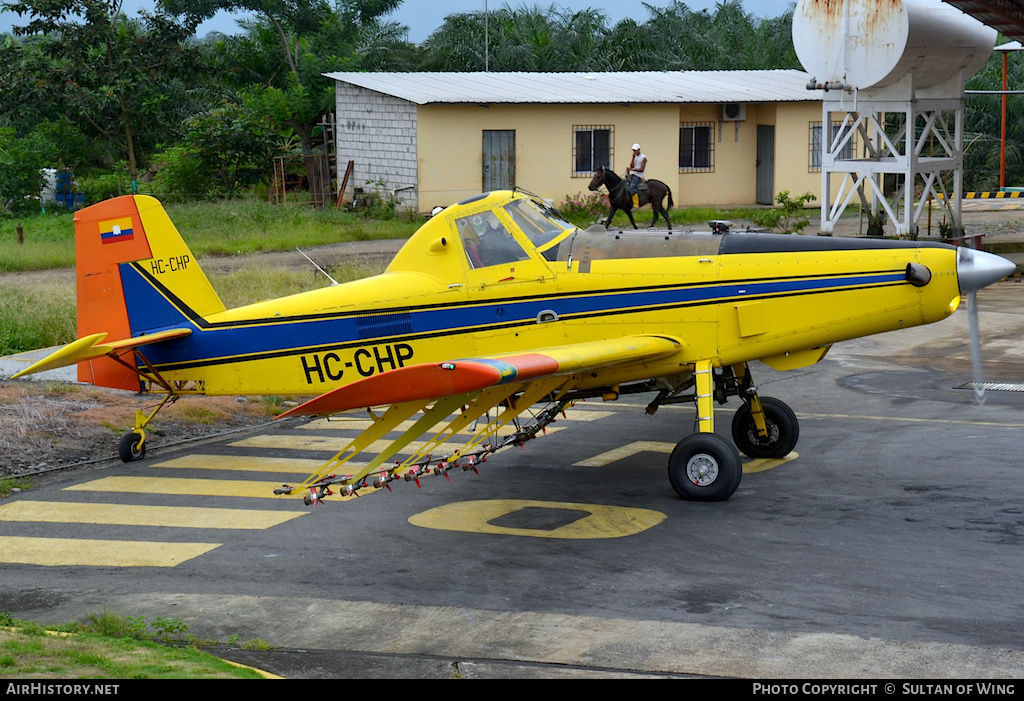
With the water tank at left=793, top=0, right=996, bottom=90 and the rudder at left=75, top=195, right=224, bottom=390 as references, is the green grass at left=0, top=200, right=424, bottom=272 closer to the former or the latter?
the water tank at left=793, top=0, right=996, bottom=90

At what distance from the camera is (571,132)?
32.9 m

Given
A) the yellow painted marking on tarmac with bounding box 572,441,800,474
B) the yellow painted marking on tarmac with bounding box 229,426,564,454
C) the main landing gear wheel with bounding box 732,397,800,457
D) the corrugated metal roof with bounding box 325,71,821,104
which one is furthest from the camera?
the corrugated metal roof with bounding box 325,71,821,104

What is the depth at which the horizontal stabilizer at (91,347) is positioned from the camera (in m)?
10.5

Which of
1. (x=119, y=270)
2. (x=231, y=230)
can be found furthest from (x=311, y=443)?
(x=231, y=230)

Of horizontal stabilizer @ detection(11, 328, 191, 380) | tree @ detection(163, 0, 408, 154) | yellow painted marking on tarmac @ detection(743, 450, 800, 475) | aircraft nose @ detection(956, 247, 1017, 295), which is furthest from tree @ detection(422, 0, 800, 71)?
aircraft nose @ detection(956, 247, 1017, 295)

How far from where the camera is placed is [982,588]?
24.7ft

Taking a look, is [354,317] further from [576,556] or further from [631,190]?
[631,190]

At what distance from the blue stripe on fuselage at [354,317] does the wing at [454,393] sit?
15.9 inches

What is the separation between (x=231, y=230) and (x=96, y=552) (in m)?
20.7

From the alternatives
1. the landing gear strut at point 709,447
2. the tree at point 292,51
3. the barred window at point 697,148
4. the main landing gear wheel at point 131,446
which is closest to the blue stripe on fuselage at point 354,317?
the landing gear strut at point 709,447

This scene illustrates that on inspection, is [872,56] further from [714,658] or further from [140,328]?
[714,658]

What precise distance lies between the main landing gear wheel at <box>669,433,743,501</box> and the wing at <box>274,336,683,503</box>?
83cm

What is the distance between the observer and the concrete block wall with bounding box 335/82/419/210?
102 ft
